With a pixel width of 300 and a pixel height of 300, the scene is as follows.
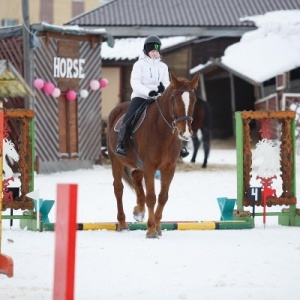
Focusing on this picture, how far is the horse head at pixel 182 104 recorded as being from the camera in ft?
37.7

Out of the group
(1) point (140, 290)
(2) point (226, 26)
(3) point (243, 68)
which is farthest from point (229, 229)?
(2) point (226, 26)

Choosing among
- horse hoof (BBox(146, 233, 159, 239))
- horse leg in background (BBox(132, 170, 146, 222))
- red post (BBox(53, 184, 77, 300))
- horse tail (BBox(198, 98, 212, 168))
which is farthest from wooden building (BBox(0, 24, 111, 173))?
red post (BBox(53, 184, 77, 300))

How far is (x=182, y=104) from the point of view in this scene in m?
11.5

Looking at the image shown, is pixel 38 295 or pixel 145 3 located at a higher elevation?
pixel 145 3

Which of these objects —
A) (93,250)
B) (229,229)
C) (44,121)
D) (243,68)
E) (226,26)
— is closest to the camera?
(93,250)

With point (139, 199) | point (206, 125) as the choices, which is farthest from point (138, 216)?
point (206, 125)

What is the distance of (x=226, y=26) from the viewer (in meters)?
42.5

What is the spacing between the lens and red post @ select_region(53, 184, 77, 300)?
216 inches

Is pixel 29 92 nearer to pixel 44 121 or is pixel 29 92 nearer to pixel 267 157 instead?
pixel 44 121

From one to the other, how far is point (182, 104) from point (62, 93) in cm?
1501

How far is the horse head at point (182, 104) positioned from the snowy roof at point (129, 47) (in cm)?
2779

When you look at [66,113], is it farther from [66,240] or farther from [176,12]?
[66,240]

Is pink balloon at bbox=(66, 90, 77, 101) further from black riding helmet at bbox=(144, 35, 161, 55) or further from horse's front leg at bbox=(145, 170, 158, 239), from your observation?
horse's front leg at bbox=(145, 170, 158, 239)

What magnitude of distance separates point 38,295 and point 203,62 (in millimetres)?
36314
